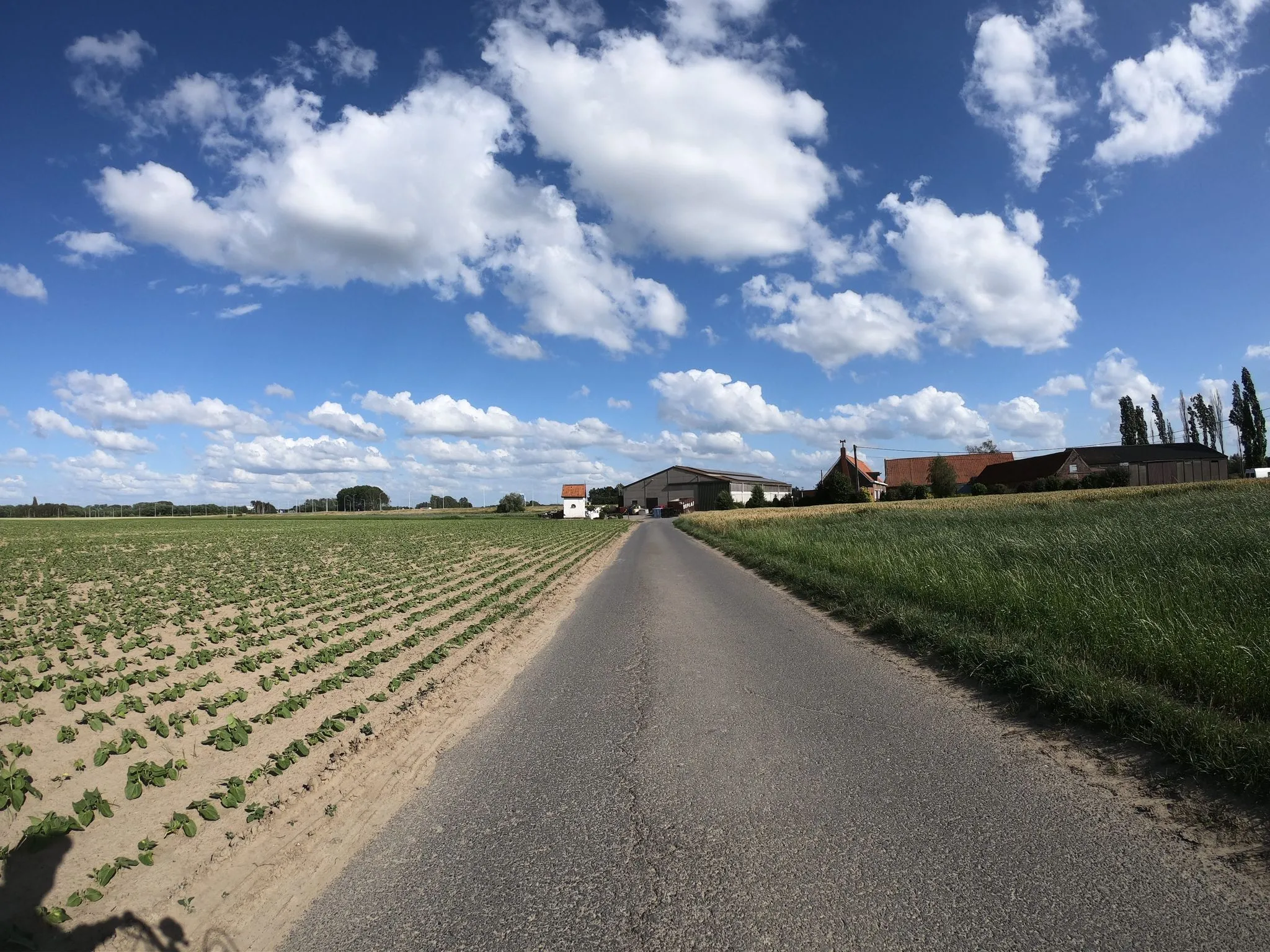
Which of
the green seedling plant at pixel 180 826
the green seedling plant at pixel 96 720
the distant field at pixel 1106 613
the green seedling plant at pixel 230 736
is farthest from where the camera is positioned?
the green seedling plant at pixel 96 720

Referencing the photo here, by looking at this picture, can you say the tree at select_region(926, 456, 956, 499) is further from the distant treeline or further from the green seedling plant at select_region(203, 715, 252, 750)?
the distant treeline

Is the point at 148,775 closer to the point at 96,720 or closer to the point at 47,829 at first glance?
the point at 47,829

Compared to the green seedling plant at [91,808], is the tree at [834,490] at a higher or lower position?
higher

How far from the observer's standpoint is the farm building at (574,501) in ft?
331

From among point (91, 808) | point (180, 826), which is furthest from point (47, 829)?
point (180, 826)

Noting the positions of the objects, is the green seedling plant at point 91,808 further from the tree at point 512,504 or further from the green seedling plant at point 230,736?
the tree at point 512,504

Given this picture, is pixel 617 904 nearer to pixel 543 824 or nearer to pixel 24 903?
pixel 543 824

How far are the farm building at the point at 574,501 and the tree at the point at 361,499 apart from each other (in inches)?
2736

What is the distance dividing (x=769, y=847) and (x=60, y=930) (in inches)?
142

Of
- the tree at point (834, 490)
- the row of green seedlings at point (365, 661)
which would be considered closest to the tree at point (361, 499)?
the tree at point (834, 490)

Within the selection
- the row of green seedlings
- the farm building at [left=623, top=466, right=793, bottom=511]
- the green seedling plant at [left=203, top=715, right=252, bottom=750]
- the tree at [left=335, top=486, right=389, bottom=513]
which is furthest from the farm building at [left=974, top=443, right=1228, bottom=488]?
the tree at [left=335, top=486, right=389, bottom=513]

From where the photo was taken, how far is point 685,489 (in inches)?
4599

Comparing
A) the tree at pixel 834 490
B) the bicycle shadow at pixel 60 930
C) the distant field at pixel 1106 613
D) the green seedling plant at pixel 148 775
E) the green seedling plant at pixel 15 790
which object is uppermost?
the tree at pixel 834 490

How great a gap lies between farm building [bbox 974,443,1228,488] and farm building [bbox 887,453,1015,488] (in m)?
6.03
